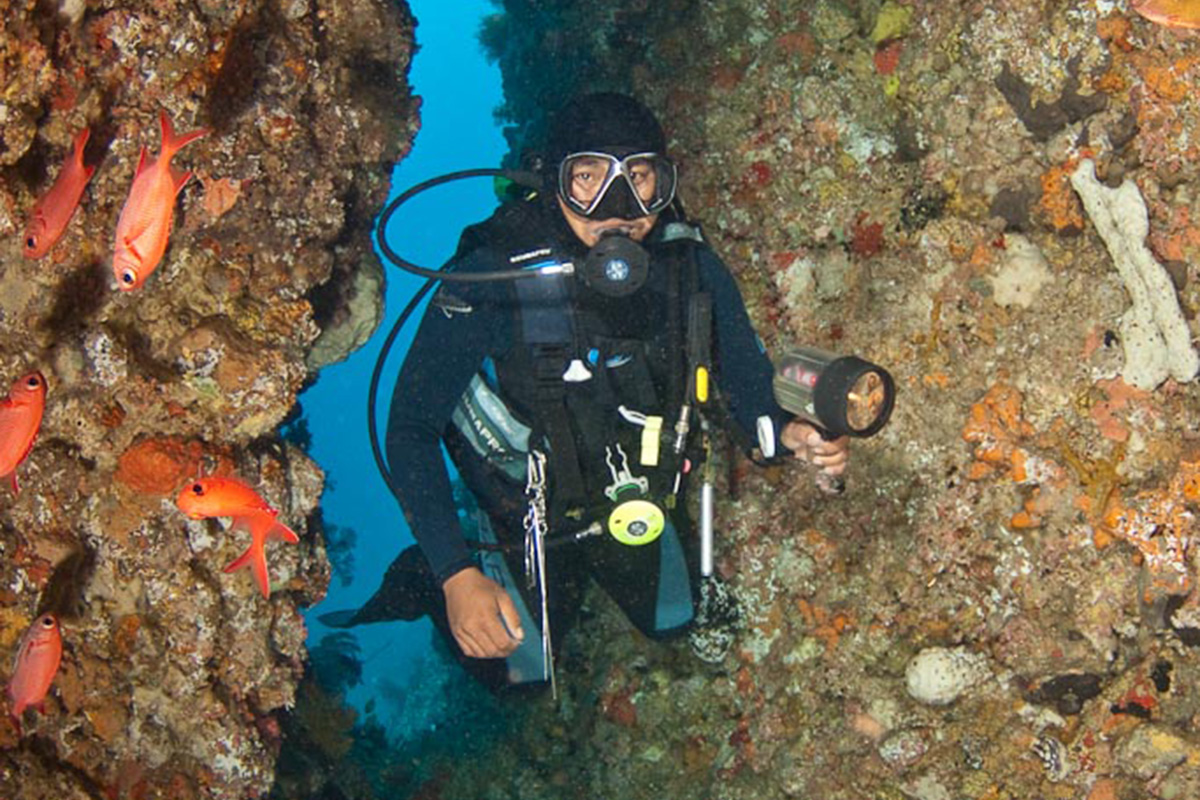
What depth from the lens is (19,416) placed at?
2699 mm

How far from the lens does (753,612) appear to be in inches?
210

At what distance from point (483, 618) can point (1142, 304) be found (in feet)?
10.9

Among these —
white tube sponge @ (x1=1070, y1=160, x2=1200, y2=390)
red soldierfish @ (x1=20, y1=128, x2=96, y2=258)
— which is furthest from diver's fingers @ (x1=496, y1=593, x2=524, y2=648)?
white tube sponge @ (x1=1070, y1=160, x2=1200, y2=390)

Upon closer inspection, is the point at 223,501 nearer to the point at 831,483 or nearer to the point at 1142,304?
the point at 831,483

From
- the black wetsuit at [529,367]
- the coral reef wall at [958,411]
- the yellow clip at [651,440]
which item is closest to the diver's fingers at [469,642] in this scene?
the black wetsuit at [529,367]

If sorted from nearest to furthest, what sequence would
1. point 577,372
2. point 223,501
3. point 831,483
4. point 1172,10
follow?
point 1172,10, point 223,501, point 577,372, point 831,483

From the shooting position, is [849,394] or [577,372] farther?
[577,372]

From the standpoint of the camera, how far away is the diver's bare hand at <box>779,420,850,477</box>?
372cm

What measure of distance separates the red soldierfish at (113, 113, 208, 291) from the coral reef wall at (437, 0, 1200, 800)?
11.9ft

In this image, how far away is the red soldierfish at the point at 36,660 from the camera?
313cm

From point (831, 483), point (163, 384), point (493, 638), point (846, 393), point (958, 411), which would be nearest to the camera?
point (846, 393)

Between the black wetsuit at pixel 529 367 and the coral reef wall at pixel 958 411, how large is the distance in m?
0.81

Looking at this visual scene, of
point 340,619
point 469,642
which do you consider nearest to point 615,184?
point 469,642

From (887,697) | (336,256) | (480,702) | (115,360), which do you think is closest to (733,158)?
(336,256)
